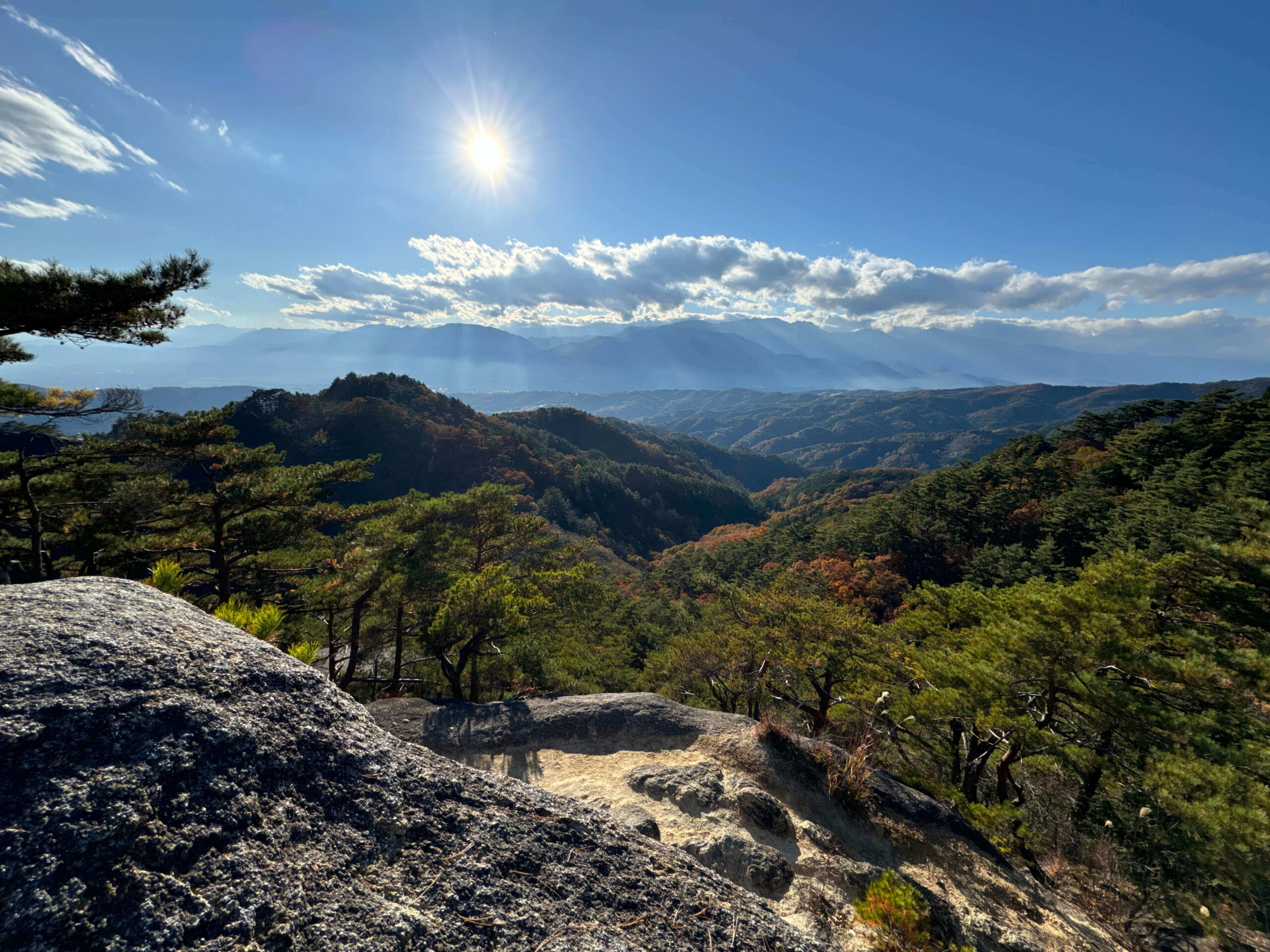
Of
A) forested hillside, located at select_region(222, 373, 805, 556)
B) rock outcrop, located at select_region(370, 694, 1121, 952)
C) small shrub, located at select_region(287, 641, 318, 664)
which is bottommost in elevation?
forested hillside, located at select_region(222, 373, 805, 556)

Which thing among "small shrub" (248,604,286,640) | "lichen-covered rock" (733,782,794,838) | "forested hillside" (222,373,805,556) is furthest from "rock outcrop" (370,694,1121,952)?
"forested hillside" (222,373,805,556)

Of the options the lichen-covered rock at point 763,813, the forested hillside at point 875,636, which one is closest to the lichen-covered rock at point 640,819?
the lichen-covered rock at point 763,813

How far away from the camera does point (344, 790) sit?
291 cm

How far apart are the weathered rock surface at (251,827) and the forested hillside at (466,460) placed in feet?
244

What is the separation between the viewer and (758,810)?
6.88 m

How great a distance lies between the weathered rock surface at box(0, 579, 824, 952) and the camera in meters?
1.98

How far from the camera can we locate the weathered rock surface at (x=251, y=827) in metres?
1.98

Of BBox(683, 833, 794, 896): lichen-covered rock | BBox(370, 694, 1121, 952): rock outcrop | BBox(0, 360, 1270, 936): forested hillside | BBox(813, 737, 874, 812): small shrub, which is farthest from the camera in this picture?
BBox(0, 360, 1270, 936): forested hillside

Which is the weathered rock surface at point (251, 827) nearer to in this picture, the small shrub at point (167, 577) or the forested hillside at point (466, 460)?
the small shrub at point (167, 577)

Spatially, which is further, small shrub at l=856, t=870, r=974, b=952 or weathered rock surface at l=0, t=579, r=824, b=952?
small shrub at l=856, t=870, r=974, b=952

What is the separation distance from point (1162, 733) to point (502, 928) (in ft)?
46.2

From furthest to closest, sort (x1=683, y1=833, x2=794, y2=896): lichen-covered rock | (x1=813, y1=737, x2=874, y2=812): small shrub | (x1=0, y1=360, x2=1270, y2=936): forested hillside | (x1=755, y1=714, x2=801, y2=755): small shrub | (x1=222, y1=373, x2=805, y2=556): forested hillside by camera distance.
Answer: (x1=222, y1=373, x2=805, y2=556): forested hillside, (x1=0, y1=360, x2=1270, y2=936): forested hillside, (x1=755, y1=714, x2=801, y2=755): small shrub, (x1=813, y1=737, x2=874, y2=812): small shrub, (x1=683, y1=833, x2=794, y2=896): lichen-covered rock

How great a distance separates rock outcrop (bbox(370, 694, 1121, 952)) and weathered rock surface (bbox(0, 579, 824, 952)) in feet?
9.29

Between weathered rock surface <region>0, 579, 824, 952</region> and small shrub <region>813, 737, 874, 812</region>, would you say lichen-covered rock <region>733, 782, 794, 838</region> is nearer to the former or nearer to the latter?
small shrub <region>813, 737, 874, 812</region>
